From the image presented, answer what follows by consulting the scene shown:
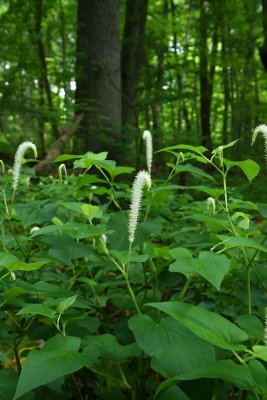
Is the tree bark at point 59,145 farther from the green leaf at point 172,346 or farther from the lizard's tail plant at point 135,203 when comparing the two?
the green leaf at point 172,346

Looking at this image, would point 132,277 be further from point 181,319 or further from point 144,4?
Result: point 144,4

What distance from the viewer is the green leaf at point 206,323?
83 centimetres

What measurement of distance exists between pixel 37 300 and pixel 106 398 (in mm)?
383

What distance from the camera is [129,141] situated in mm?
5758

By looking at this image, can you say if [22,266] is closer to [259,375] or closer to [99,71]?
[259,375]

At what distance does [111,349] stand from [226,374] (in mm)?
446

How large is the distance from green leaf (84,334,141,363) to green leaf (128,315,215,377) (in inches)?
6.7

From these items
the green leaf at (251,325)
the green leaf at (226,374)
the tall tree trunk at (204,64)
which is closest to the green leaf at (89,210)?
the green leaf at (251,325)

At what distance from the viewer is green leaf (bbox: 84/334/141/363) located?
1146 millimetres

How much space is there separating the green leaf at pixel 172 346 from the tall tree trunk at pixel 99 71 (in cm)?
456

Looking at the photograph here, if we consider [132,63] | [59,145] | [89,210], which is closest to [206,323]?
[89,210]

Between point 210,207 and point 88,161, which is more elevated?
point 88,161

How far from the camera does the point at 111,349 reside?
3.84 ft

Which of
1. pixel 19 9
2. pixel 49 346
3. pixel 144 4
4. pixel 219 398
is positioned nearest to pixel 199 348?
pixel 49 346
